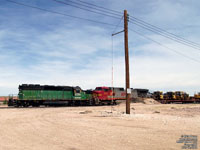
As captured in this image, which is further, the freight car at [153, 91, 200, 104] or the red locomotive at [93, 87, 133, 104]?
the freight car at [153, 91, 200, 104]

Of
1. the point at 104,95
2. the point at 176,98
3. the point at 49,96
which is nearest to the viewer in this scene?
the point at 49,96

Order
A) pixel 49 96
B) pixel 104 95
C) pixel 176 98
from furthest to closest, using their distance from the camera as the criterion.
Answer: pixel 176 98 < pixel 104 95 < pixel 49 96

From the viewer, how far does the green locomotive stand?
29.4m

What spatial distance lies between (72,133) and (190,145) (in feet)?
16.1

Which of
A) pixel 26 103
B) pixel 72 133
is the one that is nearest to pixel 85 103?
pixel 26 103

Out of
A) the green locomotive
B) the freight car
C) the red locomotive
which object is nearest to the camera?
the green locomotive

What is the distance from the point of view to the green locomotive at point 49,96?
2936cm

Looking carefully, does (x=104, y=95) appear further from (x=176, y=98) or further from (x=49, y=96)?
(x=176, y=98)

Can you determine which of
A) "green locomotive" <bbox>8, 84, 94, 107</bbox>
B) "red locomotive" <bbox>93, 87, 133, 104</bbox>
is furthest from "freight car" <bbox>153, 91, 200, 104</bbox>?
"green locomotive" <bbox>8, 84, 94, 107</bbox>

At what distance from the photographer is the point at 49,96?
31797 mm

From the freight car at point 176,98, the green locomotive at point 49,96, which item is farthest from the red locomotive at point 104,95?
the freight car at point 176,98

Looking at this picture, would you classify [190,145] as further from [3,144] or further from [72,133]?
[3,144]

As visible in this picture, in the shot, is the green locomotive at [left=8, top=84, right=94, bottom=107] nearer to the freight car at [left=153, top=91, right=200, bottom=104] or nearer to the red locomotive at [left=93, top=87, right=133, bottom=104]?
the red locomotive at [left=93, top=87, right=133, bottom=104]

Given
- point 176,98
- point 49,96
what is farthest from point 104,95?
point 176,98
